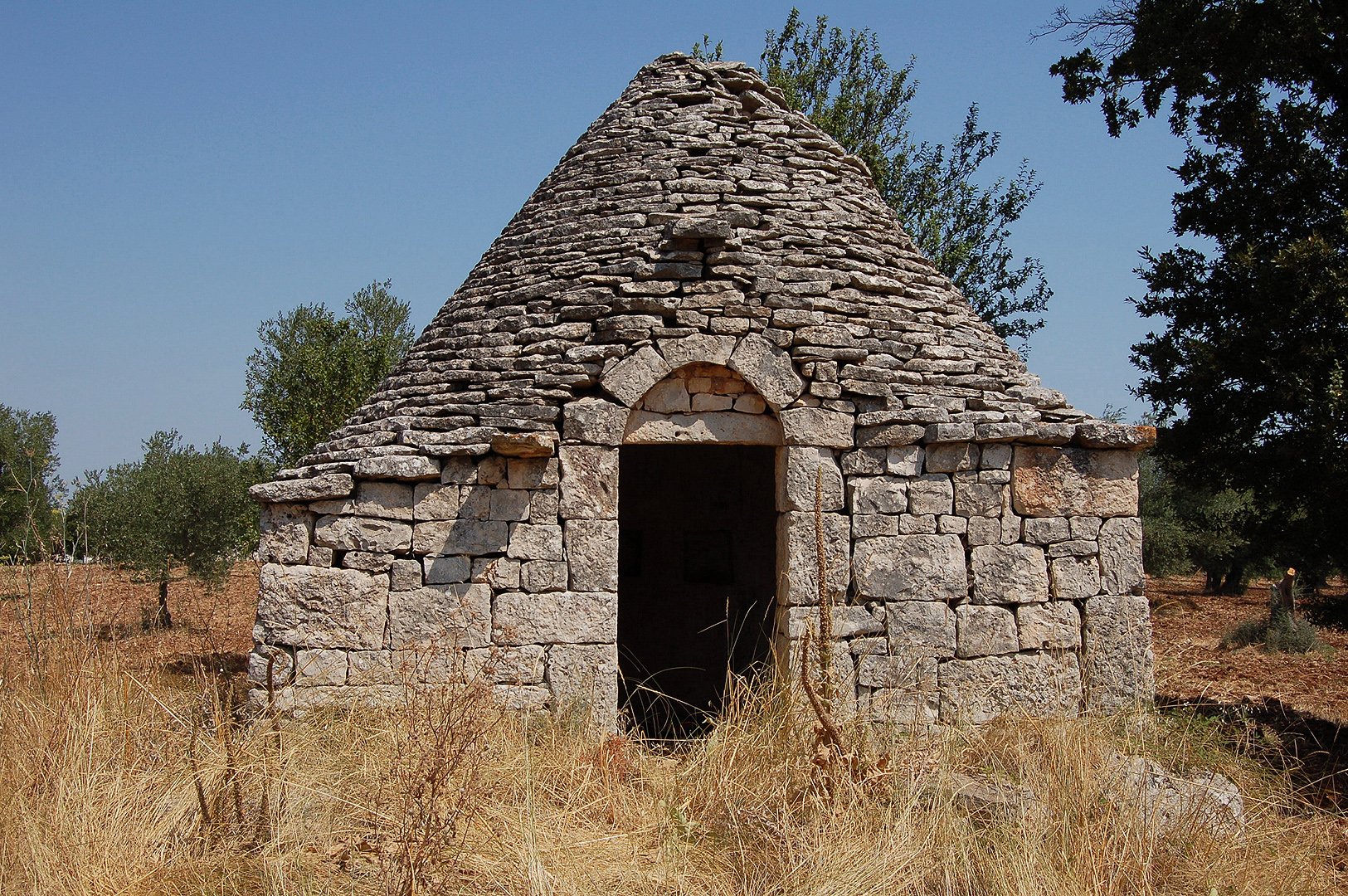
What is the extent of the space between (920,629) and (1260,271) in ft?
13.2

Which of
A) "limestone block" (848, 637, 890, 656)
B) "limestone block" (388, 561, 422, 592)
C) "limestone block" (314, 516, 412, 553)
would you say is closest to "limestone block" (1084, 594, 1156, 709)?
"limestone block" (848, 637, 890, 656)

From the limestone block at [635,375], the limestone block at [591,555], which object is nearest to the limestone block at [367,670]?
the limestone block at [591,555]

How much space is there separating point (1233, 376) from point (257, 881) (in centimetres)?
745

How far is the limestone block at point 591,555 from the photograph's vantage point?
5.20 meters

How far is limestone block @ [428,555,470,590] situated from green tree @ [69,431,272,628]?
6.29 m

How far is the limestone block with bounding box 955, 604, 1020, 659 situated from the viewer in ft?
17.3

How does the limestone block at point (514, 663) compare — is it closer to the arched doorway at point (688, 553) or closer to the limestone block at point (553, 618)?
the limestone block at point (553, 618)

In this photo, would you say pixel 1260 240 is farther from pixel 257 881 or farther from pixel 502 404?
pixel 257 881

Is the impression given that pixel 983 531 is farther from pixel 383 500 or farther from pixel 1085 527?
pixel 383 500

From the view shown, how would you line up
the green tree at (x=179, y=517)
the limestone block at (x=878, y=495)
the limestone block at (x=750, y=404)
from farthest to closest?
the green tree at (x=179, y=517)
the limestone block at (x=750, y=404)
the limestone block at (x=878, y=495)

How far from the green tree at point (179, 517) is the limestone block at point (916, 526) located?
818 centimetres

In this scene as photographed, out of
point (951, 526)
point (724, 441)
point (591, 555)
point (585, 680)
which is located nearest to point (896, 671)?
point (951, 526)

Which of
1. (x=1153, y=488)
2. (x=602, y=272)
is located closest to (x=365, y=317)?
(x=602, y=272)

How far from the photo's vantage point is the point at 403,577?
5.08m
